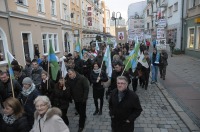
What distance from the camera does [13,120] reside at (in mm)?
3027

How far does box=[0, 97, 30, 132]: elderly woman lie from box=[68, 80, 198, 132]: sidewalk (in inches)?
87.0

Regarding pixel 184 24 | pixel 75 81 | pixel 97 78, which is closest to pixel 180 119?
pixel 97 78

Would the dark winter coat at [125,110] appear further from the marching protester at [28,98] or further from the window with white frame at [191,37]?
the window with white frame at [191,37]

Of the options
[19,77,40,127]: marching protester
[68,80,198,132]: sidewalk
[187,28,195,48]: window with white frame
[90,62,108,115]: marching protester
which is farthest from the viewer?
[187,28,195,48]: window with white frame

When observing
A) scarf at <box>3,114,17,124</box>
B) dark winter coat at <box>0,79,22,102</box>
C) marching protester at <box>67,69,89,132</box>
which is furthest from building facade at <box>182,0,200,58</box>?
scarf at <box>3,114,17,124</box>

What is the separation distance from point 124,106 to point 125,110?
0.09m

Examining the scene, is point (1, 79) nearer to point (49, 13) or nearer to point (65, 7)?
point (49, 13)

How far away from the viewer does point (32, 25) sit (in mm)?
14812

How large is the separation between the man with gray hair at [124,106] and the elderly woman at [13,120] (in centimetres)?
160

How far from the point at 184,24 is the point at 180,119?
18.3 m

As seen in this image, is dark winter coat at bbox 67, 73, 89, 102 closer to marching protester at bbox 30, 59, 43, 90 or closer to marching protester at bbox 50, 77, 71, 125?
marching protester at bbox 50, 77, 71, 125

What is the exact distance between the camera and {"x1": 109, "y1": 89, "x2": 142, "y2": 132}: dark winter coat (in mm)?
3350

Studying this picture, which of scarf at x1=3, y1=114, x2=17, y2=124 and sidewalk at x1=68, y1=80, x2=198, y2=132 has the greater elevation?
scarf at x1=3, y1=114, x2=17, y2=124

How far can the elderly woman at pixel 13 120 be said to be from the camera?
9.74ft
